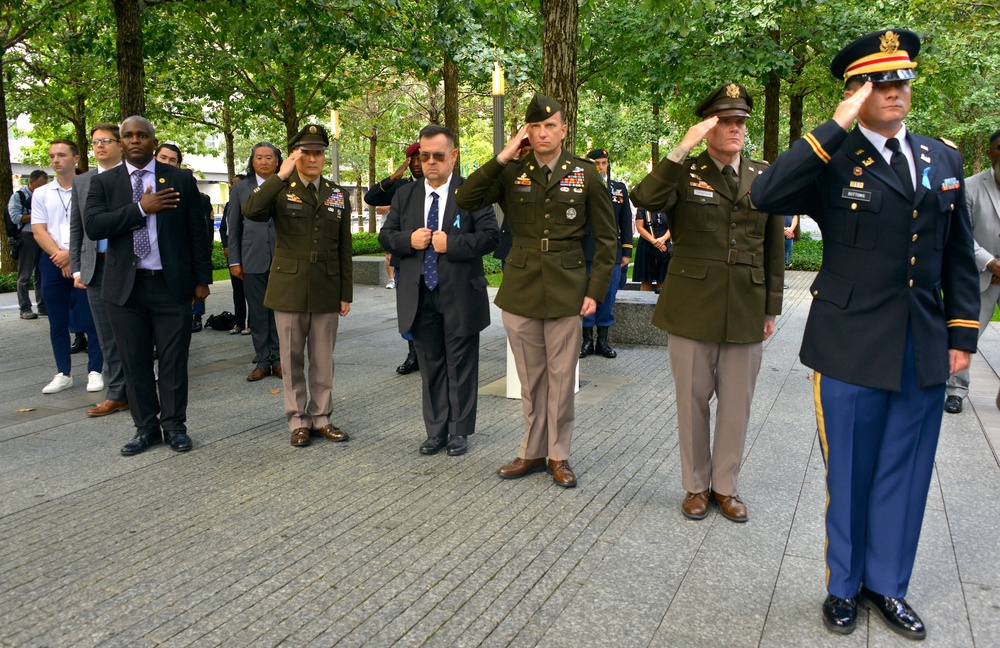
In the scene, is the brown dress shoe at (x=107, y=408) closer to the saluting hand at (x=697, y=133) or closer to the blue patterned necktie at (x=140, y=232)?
the blue patterned necktie at (x=140, y=232)

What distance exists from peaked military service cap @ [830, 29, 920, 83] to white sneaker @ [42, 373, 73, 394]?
23.0 feet

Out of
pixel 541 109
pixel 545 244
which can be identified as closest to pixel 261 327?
pixel 545 244

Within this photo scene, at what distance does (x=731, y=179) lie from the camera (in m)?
4.46

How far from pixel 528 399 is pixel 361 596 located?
1.88 meters

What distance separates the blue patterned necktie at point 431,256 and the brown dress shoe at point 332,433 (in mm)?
1264

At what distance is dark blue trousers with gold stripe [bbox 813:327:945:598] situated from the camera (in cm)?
335

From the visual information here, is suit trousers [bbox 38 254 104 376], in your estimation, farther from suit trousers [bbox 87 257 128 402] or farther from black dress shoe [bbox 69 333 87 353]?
black dress shoe [bbox 69 333 87 353]

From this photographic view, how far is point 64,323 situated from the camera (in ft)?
25.8

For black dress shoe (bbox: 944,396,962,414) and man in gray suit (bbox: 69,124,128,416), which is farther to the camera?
black dress shoe (bbox: 944,396,962,414)

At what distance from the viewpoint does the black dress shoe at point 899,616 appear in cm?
328

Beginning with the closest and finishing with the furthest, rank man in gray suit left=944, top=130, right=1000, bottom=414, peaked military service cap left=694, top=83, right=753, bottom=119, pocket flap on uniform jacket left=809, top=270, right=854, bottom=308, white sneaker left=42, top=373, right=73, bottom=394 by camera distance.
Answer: pocket flap on uniform jacket left=809, top=270, right=854, bottom=308 → peaked military service cap left=694, top=83, right=753, bottom=119 → man in gray suit left=944, top=130, right=1000, bottom=414 → white sneaker left=42, top=373, right=73, bottom=394

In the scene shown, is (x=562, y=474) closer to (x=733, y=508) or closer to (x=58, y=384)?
(x=733, y=508)

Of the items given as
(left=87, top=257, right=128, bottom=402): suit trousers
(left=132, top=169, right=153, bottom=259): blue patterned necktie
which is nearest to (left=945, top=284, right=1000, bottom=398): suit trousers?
(left=132, top=169, right=153, bottom=259): blue patterned necktie

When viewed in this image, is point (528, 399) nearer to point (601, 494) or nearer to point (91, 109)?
point (601, 494)
